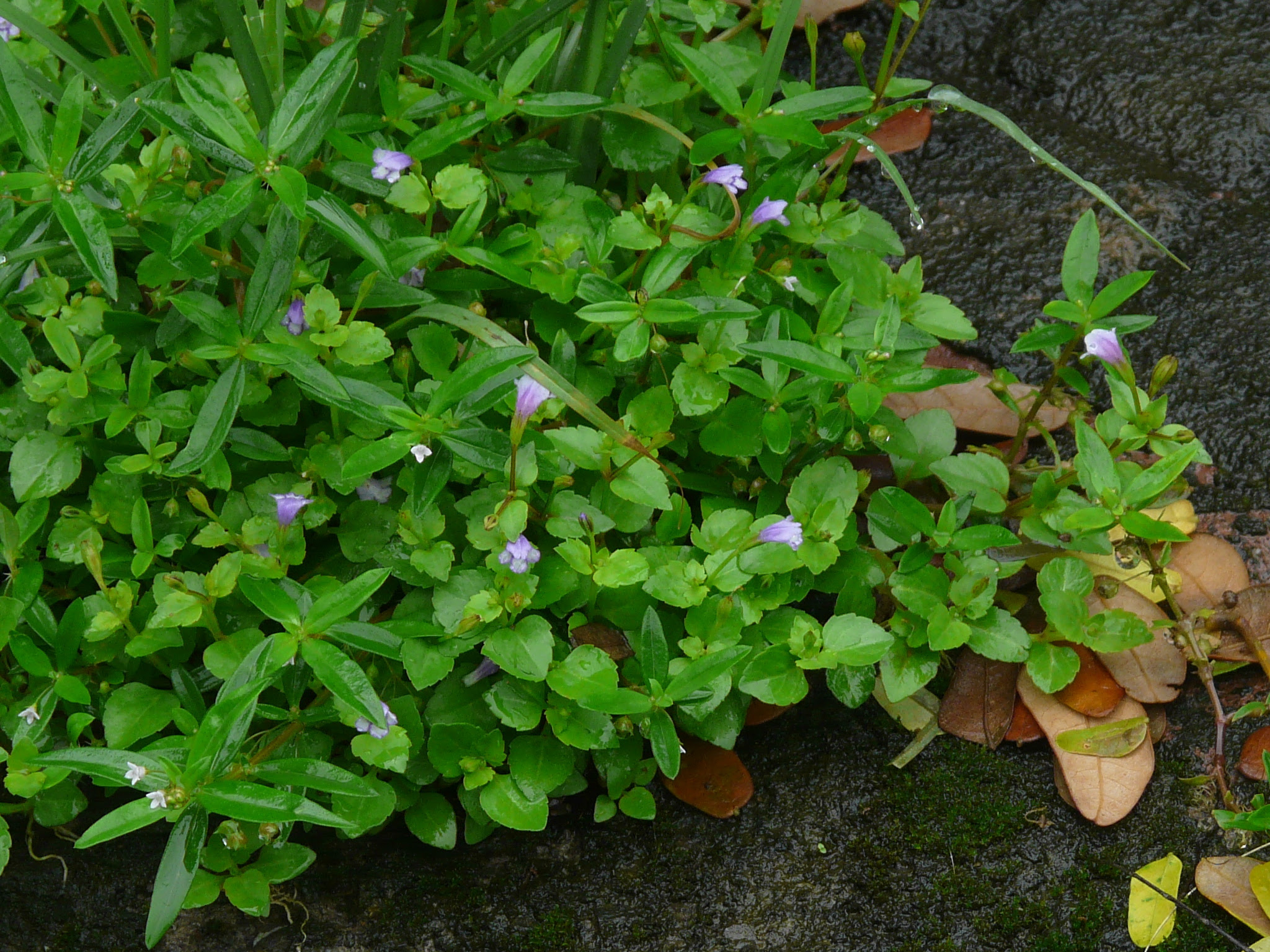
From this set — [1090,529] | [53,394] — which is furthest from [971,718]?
[53,394]

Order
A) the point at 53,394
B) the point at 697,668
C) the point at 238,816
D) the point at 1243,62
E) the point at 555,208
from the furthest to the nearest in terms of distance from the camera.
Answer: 1. the point at 1243,62
2. the point at 555,208
3. the point at 53,394
4. the point at 697,668
5. the point at 238,816

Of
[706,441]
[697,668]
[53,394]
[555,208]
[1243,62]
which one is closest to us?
[697,668]

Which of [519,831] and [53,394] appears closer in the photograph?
[53,394]

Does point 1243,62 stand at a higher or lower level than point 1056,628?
higher

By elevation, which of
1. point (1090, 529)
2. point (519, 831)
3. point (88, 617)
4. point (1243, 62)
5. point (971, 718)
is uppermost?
point (1243, 62)

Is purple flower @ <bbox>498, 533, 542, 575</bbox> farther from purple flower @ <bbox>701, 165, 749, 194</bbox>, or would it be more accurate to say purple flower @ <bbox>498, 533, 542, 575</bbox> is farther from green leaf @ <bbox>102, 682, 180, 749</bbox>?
purple flower @ <bbox>701, 165, 749, 194</bbox>

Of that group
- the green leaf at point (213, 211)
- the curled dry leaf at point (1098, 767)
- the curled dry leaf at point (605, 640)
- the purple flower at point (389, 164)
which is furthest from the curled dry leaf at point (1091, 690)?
the green leaf at point (213, 211)

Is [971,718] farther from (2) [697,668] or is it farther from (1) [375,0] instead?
(1) [375,0]

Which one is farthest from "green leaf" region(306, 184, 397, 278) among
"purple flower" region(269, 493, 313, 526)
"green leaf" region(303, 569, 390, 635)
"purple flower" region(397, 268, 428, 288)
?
"green leaf" region(303, 569, 390, 635)
